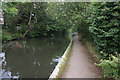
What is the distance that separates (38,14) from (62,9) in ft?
25.3

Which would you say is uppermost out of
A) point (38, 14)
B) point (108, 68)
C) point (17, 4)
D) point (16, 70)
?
point (17, 4)

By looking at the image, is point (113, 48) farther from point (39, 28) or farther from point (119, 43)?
point (39, 28)

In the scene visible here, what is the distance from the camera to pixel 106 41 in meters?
5.30

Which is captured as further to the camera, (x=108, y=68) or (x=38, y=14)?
(x=38, y=14)

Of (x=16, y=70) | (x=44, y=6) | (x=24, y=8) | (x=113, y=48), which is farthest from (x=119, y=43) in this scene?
(x=24, y=8)

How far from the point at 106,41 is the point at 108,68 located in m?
2.55

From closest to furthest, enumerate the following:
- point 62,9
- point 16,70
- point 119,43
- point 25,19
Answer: point 119,43 → point 16,70 → point 62,9 → point 25,19

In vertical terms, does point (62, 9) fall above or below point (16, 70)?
above

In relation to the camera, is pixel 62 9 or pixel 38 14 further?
pixel 38 14

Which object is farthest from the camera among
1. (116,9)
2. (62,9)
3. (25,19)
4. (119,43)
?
(25,19)

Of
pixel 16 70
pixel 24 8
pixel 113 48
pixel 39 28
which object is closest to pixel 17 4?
pixel 24 8

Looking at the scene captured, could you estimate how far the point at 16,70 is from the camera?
562cm

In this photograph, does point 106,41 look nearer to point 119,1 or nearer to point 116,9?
point 116,9

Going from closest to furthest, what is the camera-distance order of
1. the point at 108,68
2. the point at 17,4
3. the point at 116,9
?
the point at 108,68, the point at 116,9, the point at 17,4
